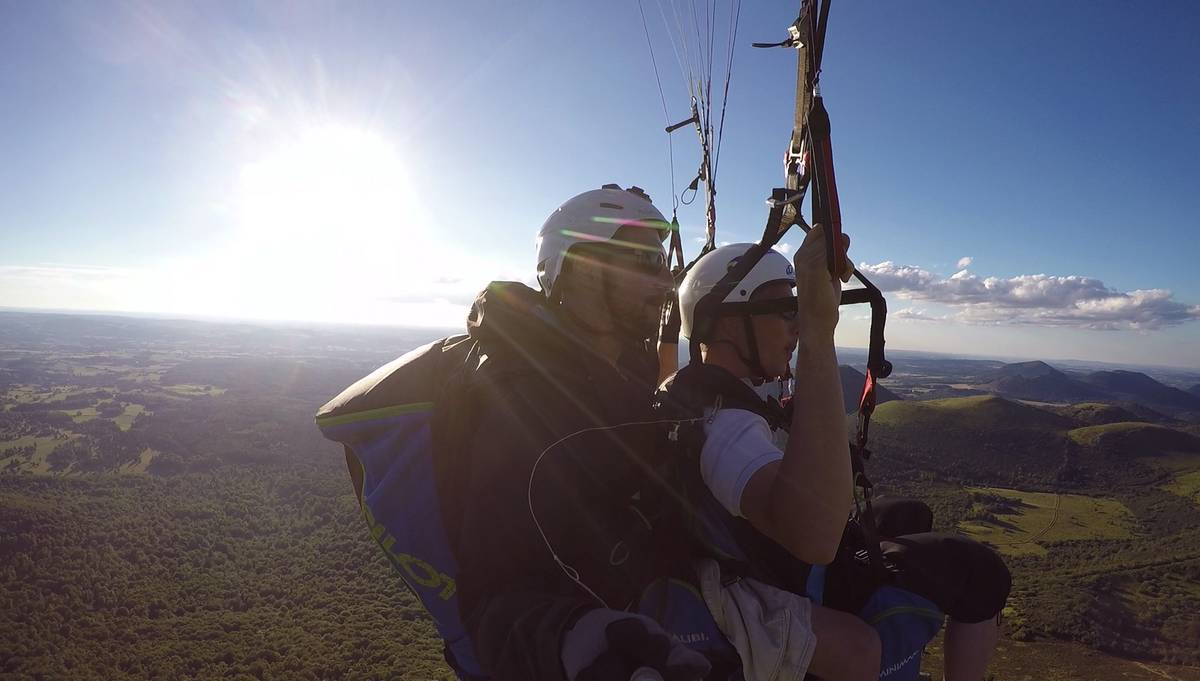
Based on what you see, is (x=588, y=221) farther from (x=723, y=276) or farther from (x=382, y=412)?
(x=382, y=412)

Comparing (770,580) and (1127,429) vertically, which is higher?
(770,580)

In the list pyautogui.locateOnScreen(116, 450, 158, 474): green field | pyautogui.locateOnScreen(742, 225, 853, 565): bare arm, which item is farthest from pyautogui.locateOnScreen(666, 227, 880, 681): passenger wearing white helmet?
pyautogui.locateOnScreen(116, 450, 158, 474): green field

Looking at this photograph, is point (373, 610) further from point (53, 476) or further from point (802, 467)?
point (53, 476)

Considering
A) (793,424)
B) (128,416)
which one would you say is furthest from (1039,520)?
(128,416)

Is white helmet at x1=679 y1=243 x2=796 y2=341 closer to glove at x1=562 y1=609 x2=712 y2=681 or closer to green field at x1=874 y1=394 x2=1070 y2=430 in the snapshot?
glove at x1=562 y1=609 x2=712 y2=681

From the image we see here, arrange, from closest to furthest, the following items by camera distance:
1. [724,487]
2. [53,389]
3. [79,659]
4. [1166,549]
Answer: [724,487] < [79,659] < [1166,549] < [53,389]

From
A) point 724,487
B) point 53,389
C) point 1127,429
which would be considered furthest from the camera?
point 53,389

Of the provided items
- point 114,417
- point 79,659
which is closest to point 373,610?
point 79,659

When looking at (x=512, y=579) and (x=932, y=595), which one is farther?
(x=932, y=595)
